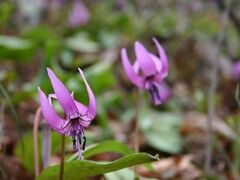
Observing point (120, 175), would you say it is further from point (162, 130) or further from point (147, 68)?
point (162, 130)

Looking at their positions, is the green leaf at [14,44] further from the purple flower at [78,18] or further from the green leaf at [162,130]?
the purple flower at [78,18]

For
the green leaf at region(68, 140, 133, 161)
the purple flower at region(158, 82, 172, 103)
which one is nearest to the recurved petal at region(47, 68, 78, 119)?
the green leaf at region(68, 140, 133, 161)

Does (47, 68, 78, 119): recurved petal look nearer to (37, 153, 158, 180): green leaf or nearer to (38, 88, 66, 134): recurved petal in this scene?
(38, 88, 66, 134): recurved petal

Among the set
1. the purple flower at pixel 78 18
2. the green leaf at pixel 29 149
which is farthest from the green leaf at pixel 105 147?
the purple flower at pixel 78 18

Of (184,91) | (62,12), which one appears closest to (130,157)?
(184,91)

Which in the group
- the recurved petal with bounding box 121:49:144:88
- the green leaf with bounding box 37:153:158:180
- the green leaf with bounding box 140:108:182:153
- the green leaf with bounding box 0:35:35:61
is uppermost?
the green leaf with bounding box 0:35:35:61

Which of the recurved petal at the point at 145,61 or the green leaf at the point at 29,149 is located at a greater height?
the recurved petal at the point at 145,61

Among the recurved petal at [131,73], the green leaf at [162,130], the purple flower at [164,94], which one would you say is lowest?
the green leaf at [162,130]
